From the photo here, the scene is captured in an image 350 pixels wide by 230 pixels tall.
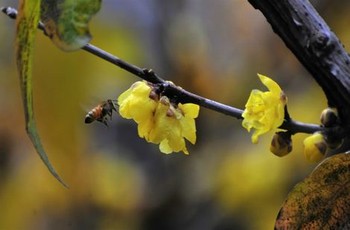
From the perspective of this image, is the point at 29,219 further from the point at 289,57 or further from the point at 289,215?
the point at 289,215

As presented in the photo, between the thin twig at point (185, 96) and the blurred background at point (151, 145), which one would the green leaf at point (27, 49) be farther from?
the blurred background at point (151, 145)

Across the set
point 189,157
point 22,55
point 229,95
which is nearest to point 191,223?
point 189,157

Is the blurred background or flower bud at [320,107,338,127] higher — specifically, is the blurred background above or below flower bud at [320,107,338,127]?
below

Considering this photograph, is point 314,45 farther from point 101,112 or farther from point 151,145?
point 151,145

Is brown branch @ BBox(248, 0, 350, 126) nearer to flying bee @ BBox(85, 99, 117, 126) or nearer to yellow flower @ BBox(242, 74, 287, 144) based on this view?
yellow flower @ BBox(242, 74, 287, 144)

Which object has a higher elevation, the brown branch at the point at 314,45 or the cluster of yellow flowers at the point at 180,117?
the brown branch at the point at 314,45

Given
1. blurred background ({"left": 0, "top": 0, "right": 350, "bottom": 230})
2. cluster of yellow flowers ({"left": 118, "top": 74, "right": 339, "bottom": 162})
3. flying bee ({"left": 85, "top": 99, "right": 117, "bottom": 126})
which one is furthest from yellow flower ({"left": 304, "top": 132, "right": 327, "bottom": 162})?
blurred background ({"left": 0, "top": 0, "right": 350, "bottom": 230})

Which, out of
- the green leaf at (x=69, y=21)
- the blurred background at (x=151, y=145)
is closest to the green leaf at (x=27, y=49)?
the green leaf at (x=69, y=21)
